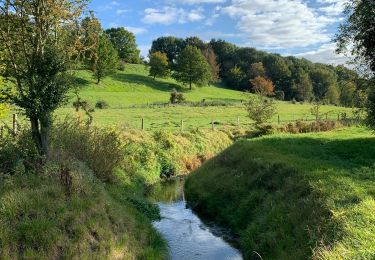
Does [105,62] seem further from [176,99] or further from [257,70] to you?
[257,70]

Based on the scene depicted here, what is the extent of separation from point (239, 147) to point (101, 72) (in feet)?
Result: 231

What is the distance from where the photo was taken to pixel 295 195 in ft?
54.3

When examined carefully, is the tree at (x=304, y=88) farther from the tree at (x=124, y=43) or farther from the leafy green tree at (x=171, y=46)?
the tree at (x=124, y=43)

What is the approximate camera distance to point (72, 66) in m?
17.1

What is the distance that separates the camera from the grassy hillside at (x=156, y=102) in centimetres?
5472

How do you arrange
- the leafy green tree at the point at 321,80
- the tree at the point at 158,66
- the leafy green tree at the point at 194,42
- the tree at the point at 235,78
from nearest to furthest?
the tree at the point at 158,66, the tree at the point at 235,78, the leafy green tree at the point at 321,80, the leafy green tree at the point at 194,42

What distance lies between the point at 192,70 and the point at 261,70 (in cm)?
3135

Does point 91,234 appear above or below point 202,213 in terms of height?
above

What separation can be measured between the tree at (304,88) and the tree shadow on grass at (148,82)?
1589 inches

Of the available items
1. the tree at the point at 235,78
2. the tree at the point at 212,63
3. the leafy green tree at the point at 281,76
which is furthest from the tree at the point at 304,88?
the tree at the point at 212,63

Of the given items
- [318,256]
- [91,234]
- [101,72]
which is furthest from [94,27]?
[101,72]

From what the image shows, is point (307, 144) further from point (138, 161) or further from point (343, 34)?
point (138, 161)

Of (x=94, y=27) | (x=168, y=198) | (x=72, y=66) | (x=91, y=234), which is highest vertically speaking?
(x=94, y=27)

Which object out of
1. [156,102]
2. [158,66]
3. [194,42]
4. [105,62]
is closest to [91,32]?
[156,102]
